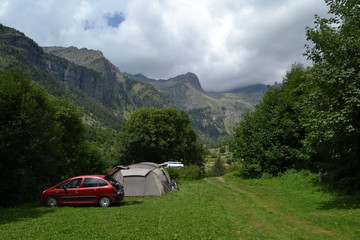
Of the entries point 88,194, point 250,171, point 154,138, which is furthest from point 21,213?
point 154,138

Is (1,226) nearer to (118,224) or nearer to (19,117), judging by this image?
(118,224)

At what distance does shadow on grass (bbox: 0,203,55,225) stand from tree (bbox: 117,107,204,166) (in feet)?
104

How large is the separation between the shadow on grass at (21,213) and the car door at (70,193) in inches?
44.6

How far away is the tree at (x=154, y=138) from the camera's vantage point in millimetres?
50031

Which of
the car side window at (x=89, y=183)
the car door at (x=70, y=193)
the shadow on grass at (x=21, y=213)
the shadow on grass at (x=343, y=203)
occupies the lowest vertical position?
the shadow on grass at (x=343, y=203)

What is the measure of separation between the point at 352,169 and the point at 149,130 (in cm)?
3478

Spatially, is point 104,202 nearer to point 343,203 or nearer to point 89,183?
point 89,183

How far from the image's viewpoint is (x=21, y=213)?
Result: 601 inches

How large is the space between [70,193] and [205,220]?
9.35 metres

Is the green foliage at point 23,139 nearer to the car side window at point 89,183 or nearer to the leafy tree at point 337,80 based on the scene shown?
the car side window at point 89,183

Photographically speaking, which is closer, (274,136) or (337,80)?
(337,80)

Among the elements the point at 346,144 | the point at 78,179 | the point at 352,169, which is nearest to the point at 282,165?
the point at 352,169

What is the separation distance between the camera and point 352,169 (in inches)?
832

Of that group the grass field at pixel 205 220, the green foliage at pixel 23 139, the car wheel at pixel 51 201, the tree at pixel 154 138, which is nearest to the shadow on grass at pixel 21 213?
the grass field at pixel 205 220
